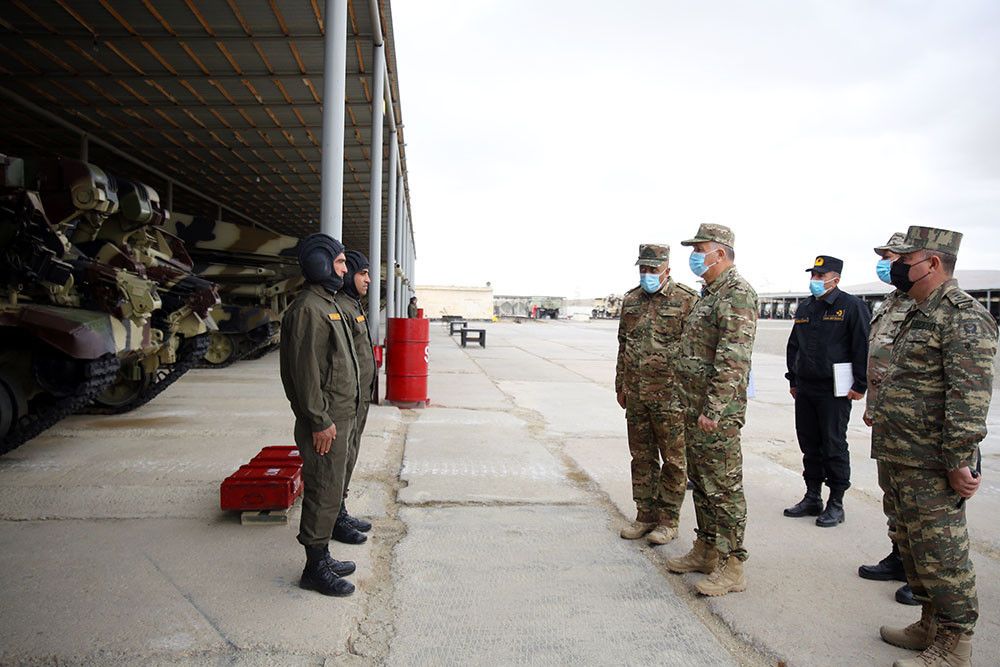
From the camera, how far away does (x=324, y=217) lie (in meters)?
6.43

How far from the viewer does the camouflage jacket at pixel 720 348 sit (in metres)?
3.46

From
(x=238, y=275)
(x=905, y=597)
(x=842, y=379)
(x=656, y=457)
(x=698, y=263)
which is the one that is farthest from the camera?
(x=238, y=275)

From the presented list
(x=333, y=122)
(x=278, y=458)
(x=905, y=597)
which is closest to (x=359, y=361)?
(x=278, y=458)

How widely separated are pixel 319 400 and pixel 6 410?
3994 millimetres

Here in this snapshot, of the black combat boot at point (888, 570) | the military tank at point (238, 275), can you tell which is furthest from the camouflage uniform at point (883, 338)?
the military tank at point (238, 275)

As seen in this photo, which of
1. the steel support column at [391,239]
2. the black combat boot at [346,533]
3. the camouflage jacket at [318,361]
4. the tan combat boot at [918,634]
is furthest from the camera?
the steel support column at [391,239]

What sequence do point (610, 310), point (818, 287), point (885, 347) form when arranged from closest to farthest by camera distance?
point (885, 347)
point (818, 287)
point (610, 310)

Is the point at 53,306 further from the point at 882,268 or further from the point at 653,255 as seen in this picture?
the point at 882,268

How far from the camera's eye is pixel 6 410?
552 centimetres

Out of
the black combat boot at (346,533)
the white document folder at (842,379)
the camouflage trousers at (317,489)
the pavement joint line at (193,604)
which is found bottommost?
the pavement joint line at (193,604)

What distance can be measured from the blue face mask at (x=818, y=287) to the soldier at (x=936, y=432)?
1.76 metres

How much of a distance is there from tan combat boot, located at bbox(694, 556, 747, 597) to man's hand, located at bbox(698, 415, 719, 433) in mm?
694

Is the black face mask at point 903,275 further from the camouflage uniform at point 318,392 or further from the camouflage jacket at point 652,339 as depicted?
the camouflage uniform at point 318,392

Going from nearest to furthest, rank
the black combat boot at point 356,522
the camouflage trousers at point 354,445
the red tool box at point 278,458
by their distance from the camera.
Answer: the camouflage trousers at point 354,445
the black combat boot at point 356,522
the red tool box at point 278,458
